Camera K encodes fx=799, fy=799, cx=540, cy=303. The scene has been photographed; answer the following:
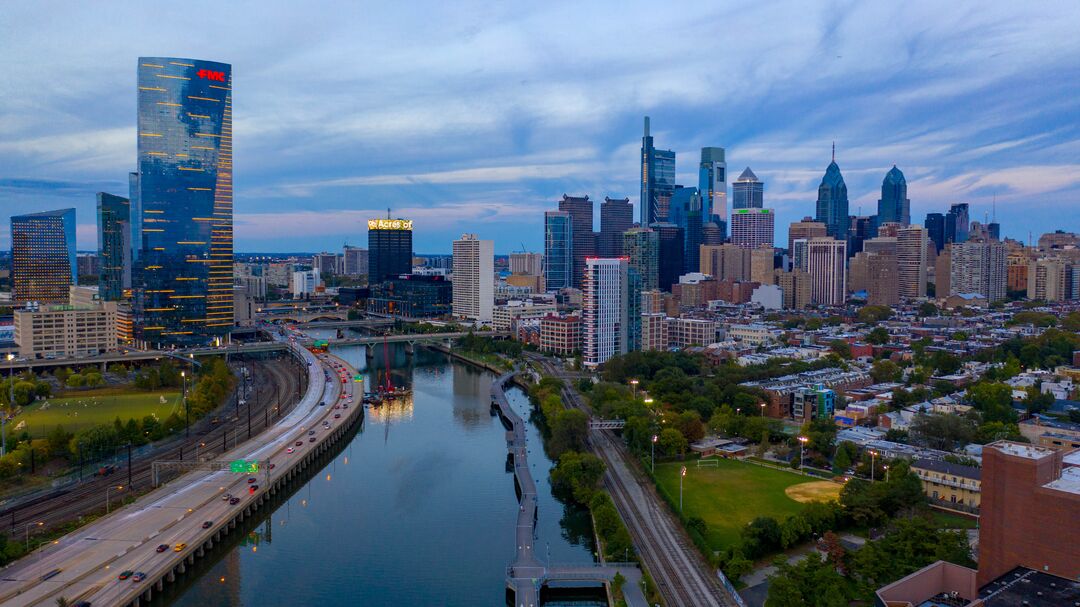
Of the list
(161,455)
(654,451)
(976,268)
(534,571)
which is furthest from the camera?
(976,268)

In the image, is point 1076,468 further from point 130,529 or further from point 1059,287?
point 1059,287

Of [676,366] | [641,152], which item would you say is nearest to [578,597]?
[676,366]

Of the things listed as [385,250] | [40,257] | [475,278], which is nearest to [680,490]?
[475,278]

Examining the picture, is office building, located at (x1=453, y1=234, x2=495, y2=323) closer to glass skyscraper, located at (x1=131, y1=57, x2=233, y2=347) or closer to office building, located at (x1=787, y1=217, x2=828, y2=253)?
glass skyscraper, located at (x1=131, y1=57, x2=233, y2=347)

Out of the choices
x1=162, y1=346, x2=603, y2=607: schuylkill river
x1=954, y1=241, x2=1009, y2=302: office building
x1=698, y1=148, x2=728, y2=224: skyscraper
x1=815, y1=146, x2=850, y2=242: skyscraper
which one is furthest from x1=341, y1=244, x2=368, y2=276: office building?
x1=162, y1=346, x2=603, y2=607: schuylkill river

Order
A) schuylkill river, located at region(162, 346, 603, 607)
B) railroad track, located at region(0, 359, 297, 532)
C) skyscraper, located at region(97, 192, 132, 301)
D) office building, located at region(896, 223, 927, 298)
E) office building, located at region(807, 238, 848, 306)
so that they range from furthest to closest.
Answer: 1. office building, located at region(896, 223, 927, 298)
2. office building, located at region(807, 238, 848, 306)
3. skyscraper, located at region(97, 192, 132, 301)
4. railroad track, located at region(0, 359, 297, 532)
5. schuylkill river, located at region(162, 346, 603, 607)

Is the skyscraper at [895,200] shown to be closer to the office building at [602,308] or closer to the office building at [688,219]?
the office building at [688,219]

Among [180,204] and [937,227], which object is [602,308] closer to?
[180,204]
